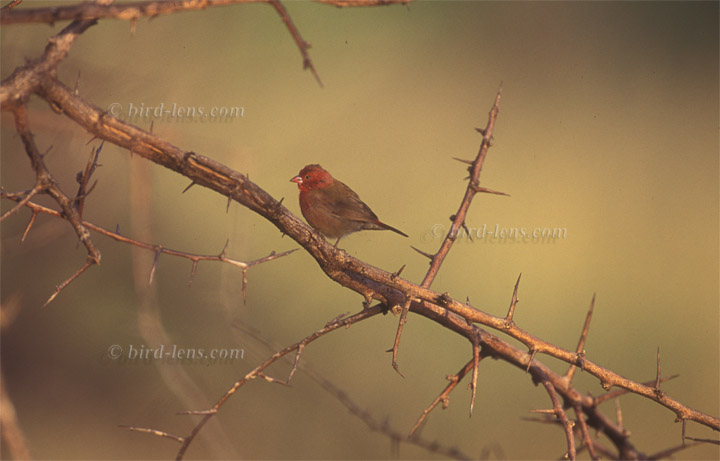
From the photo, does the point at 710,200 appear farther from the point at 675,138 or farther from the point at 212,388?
the point at 212,388

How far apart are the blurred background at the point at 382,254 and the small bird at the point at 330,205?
1.10 ft

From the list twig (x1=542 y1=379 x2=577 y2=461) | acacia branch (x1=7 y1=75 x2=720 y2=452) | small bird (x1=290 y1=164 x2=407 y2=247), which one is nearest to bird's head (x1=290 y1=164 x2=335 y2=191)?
small bird (x1=290 y1=164 x2=407 y2=247)

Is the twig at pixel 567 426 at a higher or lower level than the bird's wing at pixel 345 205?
lower

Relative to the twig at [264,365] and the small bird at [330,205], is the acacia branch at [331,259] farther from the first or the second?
the small bird at [330,205]

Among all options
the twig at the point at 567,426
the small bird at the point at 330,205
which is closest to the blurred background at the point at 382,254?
the small bird at the point at 330,205

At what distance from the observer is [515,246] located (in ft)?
18.5

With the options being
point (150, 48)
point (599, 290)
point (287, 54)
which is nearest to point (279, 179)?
point (287, 54)

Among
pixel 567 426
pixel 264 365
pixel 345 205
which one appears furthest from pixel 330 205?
pixel 567 426

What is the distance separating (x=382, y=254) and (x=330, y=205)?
855 mm

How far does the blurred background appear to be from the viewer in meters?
5.24

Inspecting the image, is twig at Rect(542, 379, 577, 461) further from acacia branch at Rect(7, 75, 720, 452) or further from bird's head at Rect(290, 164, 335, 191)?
bird's head at Rect(290, 164, 335, 191)

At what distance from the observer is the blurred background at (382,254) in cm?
524

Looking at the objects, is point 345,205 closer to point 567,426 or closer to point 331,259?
point 331,259

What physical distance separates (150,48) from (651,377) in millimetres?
4997
